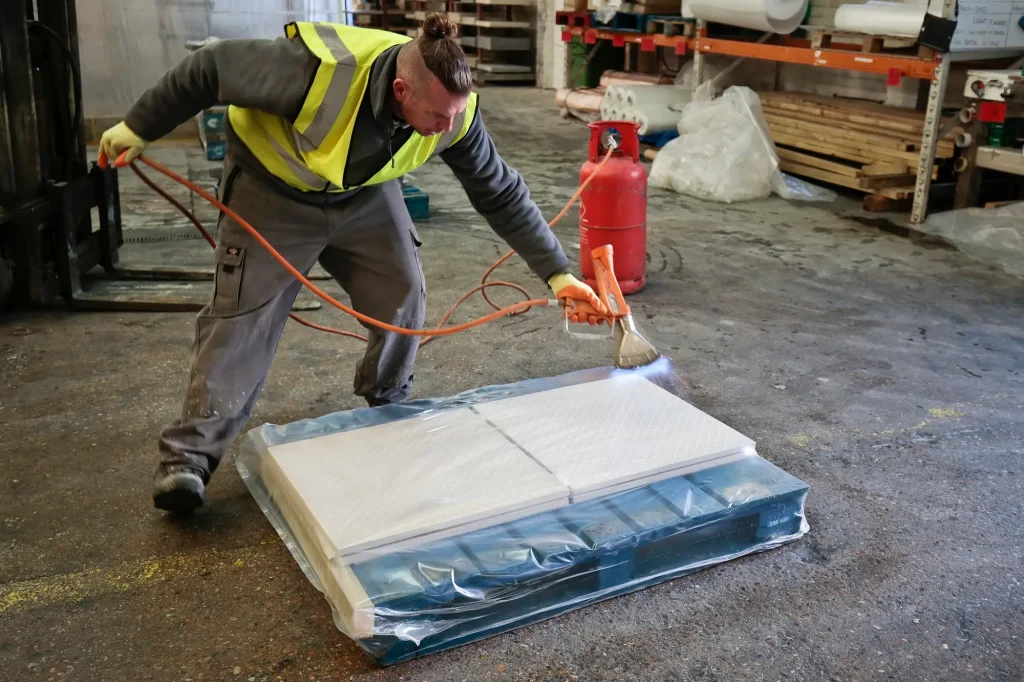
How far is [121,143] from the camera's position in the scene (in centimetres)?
248

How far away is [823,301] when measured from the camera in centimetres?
476

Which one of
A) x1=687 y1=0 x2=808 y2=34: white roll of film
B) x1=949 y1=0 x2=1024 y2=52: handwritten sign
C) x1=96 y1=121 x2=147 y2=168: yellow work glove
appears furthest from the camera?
x1=687 y1=0 x2=808 y2=34: white roll of film

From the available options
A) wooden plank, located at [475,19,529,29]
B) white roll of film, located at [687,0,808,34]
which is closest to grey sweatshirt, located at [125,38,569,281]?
white roll of film, located at [687,0,808,34]

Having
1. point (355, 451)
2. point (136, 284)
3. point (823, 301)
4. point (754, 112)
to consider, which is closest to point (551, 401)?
point (355, 451)

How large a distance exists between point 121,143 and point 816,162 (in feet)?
19.5

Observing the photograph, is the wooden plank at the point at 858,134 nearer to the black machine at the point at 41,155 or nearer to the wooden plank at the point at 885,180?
the wooden plank at the point at 885,180

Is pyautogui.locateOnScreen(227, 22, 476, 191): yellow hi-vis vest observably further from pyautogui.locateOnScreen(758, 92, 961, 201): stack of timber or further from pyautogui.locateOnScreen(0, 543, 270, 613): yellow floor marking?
pyautogui.locateOnScreen(758, 92, 961, 201): stack of timber

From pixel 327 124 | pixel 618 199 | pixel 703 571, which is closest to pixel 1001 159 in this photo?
pixel 618 199

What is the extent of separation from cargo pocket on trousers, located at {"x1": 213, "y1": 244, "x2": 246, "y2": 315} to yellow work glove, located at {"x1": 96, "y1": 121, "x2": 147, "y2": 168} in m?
0.34

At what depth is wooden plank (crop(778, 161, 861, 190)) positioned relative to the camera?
680 centimetres

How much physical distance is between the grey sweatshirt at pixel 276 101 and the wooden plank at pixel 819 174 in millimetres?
4743

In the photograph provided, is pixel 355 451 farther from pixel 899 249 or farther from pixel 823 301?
pixel 899 249

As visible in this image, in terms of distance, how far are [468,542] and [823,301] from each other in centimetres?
307

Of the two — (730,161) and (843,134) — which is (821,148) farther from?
(730,161)
